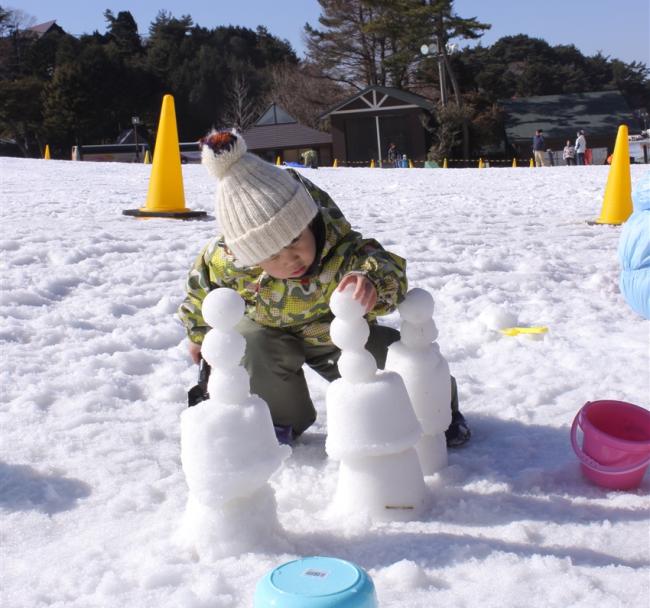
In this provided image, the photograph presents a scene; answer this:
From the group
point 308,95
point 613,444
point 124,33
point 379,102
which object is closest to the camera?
point 613,444

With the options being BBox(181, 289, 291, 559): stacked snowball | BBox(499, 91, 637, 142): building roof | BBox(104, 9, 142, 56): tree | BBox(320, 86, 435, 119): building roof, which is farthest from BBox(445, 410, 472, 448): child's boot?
BBox(104, 9, 142, 56): tree

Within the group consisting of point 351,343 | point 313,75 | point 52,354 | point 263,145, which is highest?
point 313,75

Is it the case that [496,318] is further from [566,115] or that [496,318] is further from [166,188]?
[566,115]

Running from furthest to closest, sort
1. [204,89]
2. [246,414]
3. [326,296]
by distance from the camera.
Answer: [204,89] < [326,296] < [246,414]

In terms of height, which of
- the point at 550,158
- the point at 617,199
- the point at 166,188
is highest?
the point at 550,158

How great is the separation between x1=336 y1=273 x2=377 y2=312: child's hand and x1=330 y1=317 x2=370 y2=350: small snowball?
4 cm

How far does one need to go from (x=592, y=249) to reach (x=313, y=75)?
4026 centimetres

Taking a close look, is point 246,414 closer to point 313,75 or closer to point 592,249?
point 592,249

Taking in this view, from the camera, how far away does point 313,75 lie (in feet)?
141

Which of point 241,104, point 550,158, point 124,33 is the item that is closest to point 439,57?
point 550,158

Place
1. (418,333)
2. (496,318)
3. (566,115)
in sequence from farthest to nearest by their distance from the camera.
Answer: (566,115) < (496,318) < (418,333)

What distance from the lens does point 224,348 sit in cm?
150

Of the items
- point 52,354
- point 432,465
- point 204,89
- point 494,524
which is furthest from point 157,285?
point 204,89

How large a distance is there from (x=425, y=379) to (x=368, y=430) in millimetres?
326
